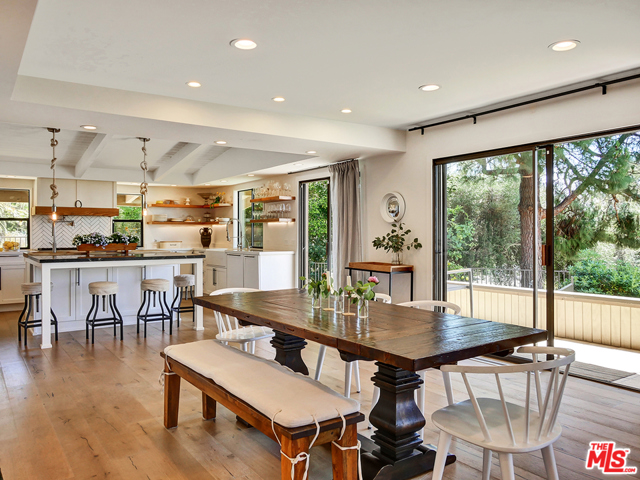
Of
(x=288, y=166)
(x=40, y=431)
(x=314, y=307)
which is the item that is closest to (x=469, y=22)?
(x=314, y=307)

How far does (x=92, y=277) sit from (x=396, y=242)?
3843 mm

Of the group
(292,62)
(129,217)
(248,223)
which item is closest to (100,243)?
(248,223)

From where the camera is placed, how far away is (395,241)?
18.4 feet

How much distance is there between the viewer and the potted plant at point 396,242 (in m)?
5.56

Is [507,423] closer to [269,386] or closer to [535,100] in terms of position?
[269,386]

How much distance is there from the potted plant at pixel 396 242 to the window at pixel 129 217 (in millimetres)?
5812

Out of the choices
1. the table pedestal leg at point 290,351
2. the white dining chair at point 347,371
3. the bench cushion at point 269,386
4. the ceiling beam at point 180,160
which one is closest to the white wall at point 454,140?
the white dining chair at point 347,371

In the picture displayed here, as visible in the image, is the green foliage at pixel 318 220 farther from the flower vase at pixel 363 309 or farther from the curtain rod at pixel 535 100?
the flower vase at pixel 363 309

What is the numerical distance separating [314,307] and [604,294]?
354 cm

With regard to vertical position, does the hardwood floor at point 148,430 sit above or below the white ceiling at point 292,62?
below

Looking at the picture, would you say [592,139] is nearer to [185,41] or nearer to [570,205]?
[570,205]

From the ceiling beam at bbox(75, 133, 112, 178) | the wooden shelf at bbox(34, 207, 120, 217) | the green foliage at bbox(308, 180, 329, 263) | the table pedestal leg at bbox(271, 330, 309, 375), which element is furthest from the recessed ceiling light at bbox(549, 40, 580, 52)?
the wooden shelf at bbox(34, 207, 120, 217)

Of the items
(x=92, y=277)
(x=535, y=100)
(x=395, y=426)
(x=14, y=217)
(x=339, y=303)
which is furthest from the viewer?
(x=14, y=217)

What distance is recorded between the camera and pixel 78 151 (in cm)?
736
